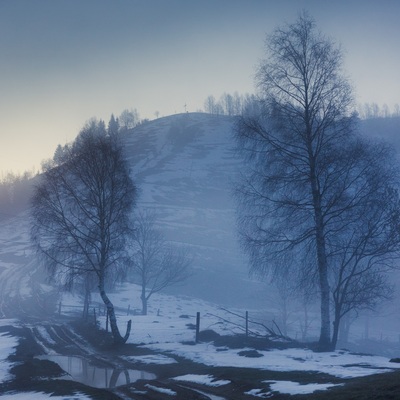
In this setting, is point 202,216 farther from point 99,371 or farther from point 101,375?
point 101,375

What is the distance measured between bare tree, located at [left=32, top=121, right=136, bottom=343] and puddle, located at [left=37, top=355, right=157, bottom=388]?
20.9 ft

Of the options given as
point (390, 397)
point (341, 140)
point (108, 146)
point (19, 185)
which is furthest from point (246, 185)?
point (19, 185)

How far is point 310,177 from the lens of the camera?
2198 cm

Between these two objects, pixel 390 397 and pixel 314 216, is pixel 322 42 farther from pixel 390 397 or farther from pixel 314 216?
pixel 390 397

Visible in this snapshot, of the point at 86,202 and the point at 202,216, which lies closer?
the point at 86,202

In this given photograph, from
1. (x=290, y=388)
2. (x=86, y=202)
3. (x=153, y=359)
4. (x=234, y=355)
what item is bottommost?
(x=153, y=359)

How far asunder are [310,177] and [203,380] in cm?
1114

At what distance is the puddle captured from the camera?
17.2 metres

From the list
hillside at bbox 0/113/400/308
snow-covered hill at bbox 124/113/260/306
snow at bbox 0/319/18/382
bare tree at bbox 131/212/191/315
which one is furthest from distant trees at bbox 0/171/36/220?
snow at bbox 0/319/18/382

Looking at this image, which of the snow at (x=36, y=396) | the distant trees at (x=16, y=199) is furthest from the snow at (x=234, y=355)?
the distant trees at (x=16, y=199)

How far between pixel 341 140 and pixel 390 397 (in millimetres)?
15146

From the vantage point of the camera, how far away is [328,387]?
11.4m

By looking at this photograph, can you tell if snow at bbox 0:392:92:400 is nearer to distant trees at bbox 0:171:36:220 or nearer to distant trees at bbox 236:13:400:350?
distant trees at bbox 236:13:400:350

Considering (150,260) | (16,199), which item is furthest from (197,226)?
(16,199)
